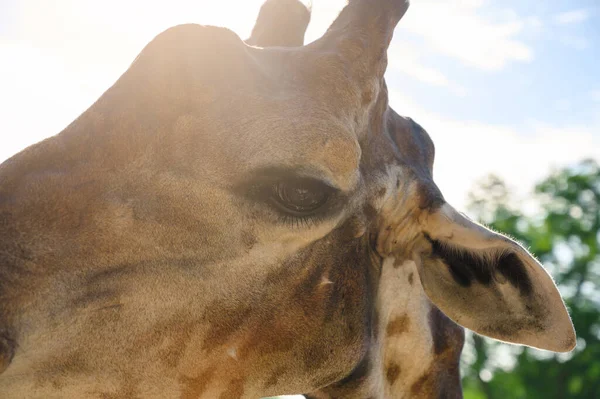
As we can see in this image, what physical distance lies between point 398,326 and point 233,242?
119 centimetres

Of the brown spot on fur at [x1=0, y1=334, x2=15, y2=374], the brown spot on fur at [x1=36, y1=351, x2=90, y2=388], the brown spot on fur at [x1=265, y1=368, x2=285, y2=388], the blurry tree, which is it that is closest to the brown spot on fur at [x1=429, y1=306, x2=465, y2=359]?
the brown spot on fur at [x1=265, y1=368, x2=285, y2=388]

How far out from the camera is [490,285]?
2826 mm

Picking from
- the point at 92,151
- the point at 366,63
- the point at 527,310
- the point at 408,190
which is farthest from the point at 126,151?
the point at 527,310

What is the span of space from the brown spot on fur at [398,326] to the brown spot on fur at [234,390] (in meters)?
0.92

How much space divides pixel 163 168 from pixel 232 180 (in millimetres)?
261

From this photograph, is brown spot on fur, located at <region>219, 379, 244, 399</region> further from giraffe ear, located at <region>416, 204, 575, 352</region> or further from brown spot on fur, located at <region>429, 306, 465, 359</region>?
brown spot on fur, located at <region>429, 306, 465, 359</region>

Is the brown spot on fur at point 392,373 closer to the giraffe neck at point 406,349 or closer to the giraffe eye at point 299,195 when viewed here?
the giraffe neck at point 406,349

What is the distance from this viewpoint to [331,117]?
2.41 m

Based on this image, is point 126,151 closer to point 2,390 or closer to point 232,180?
point 232,180

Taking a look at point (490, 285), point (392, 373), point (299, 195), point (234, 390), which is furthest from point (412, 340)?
point (299, 195)

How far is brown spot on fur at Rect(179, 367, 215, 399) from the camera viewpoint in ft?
7.25

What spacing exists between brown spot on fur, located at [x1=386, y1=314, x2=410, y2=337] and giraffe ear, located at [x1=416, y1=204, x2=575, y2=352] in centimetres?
22

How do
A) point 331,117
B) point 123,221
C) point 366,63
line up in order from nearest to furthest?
point 123,221 → point 331,117 → point 366,63

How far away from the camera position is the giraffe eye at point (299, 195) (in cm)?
227
